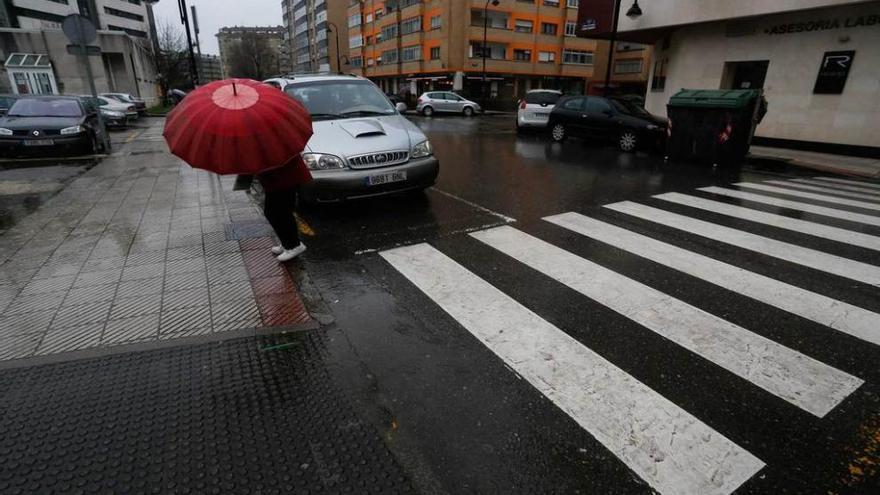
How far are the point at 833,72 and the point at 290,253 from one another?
51.9ft

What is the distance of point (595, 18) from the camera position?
18266mm

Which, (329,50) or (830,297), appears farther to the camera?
(329,50)

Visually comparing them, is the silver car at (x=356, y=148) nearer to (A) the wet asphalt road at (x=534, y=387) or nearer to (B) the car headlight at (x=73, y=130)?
(A) the wet asphalt road at (x=534, y=387)

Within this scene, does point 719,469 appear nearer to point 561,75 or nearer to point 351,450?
point 351,450

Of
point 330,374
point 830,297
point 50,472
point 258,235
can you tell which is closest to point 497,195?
point 258,235

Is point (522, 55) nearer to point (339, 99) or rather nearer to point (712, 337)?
point (339, 99)

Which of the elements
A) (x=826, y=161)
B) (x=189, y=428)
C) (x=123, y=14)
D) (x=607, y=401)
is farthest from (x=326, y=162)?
(x=123, y=14)

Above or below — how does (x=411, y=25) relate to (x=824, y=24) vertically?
above

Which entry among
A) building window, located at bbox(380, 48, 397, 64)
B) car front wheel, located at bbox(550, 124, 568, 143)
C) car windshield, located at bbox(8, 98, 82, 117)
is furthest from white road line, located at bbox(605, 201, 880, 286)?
building window, located at bbox(380, 48, 397, 64)

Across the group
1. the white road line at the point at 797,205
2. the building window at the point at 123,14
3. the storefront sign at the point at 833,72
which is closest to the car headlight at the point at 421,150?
the white road line at the point at 797,205

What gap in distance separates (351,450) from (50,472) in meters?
1.33

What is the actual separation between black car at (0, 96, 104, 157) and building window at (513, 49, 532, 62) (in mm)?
43049

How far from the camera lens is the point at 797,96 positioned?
527 inches

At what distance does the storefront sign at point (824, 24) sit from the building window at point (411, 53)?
134 feet
